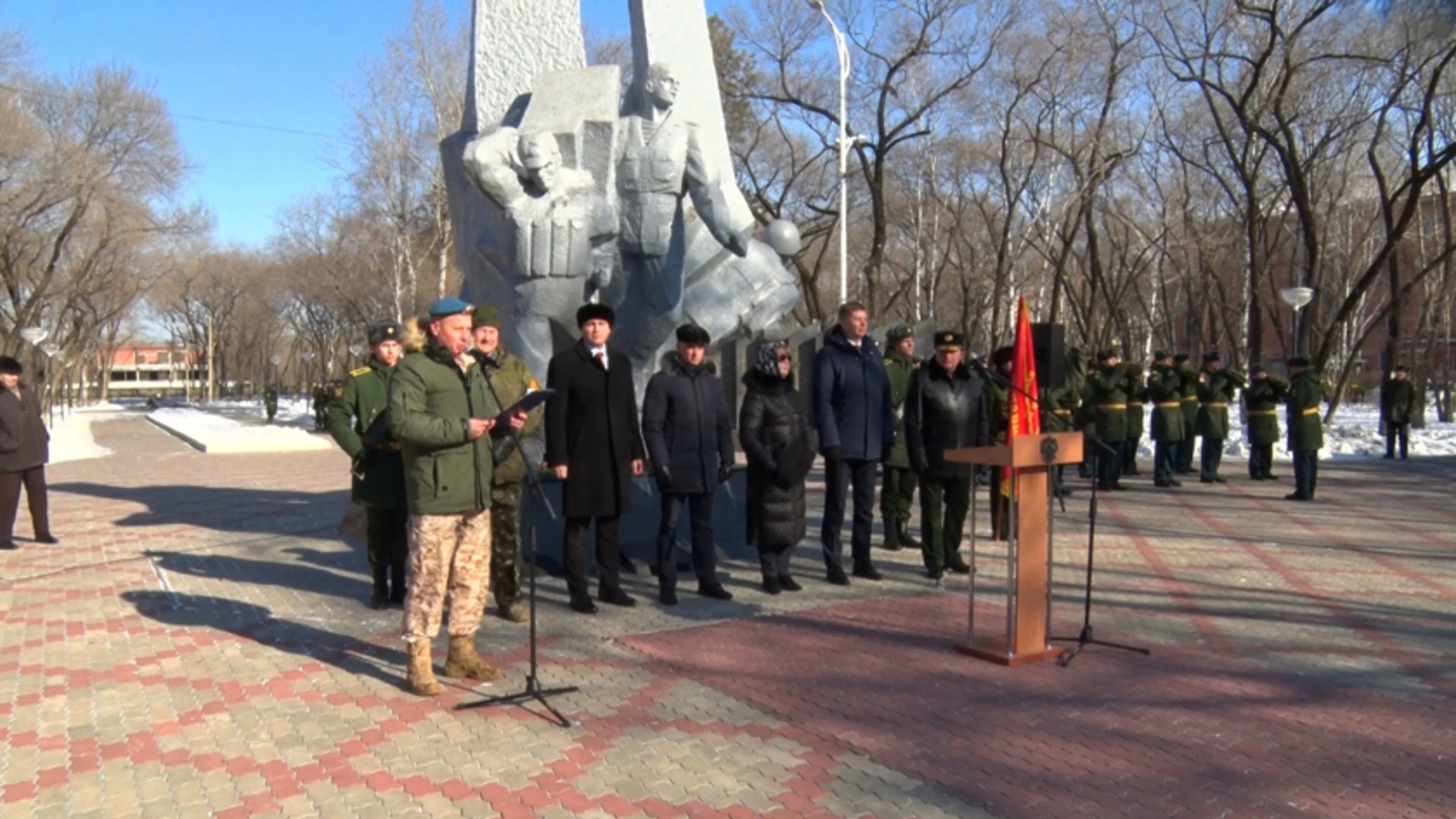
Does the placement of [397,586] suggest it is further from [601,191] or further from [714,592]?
[601,191]

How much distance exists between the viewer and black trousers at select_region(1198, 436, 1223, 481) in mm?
14133

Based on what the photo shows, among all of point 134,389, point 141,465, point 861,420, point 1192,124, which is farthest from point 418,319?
point 134,389

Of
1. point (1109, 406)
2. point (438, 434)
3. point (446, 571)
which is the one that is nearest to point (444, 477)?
point (438, 434)

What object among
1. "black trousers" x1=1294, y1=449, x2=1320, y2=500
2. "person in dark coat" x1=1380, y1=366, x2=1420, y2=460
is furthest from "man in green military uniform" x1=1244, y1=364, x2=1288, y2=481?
"person in dark coat" x1=1380, y1=366, x2=1420, y2=460

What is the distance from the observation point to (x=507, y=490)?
6570 millimetres

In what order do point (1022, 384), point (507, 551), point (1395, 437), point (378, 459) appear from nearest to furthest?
point (1022, 384), point (507, 551), point (378, 459), point (1395, 437)

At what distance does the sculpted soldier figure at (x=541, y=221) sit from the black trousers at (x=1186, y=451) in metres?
8.50

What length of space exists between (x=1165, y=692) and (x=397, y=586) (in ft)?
15.1

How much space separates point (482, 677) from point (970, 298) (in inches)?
1509

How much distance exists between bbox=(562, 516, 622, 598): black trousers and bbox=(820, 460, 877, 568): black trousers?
154cm

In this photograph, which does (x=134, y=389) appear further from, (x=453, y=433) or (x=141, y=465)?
(x=453, y=433)

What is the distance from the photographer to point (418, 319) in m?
5.75

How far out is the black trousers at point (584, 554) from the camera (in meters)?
6.71

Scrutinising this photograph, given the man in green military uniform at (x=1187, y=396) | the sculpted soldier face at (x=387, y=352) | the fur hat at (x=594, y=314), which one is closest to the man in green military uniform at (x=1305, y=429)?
the man in green military uniform at (x=1187, y=396)
